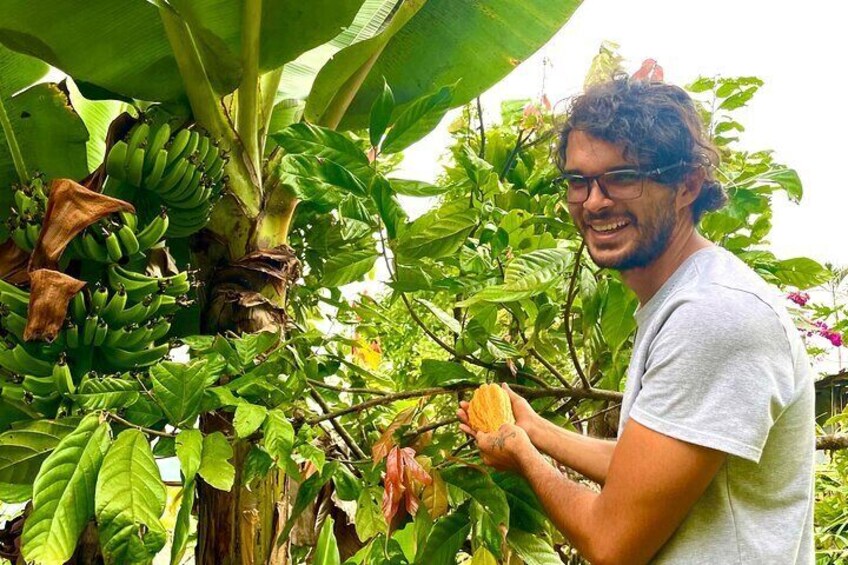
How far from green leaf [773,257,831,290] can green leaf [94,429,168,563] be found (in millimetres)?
827

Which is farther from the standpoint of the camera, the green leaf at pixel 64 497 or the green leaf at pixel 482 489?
the green leaf at pixel 482 489

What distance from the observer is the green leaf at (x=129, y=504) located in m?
0.60

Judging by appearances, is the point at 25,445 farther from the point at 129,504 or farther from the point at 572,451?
the point at 572,451

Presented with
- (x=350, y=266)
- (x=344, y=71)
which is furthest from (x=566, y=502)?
(x=344, y=71)

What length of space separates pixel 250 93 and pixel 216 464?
0.75 meters

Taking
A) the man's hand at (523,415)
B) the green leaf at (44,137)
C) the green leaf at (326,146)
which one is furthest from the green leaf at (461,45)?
the man's hand at (523,415)

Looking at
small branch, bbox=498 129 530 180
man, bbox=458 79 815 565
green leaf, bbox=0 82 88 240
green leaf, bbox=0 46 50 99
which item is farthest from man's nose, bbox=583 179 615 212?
Answer: green leaf, bbox=0 46 50 99

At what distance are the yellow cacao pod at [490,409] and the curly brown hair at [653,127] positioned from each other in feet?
0.98

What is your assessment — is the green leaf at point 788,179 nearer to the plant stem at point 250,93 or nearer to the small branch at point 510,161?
the small branch at point 510,161

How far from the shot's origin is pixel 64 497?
0.62 metres

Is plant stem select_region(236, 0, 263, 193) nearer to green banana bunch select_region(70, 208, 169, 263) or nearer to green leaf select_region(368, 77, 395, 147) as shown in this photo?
green banana bunch select_region(70, 208, 169, 263)

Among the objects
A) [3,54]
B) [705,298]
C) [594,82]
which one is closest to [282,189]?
[594,82]

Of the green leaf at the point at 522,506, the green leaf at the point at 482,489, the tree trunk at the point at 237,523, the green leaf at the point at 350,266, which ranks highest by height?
the green leaf at the point at 350,266

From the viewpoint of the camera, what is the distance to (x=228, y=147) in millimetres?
1250
